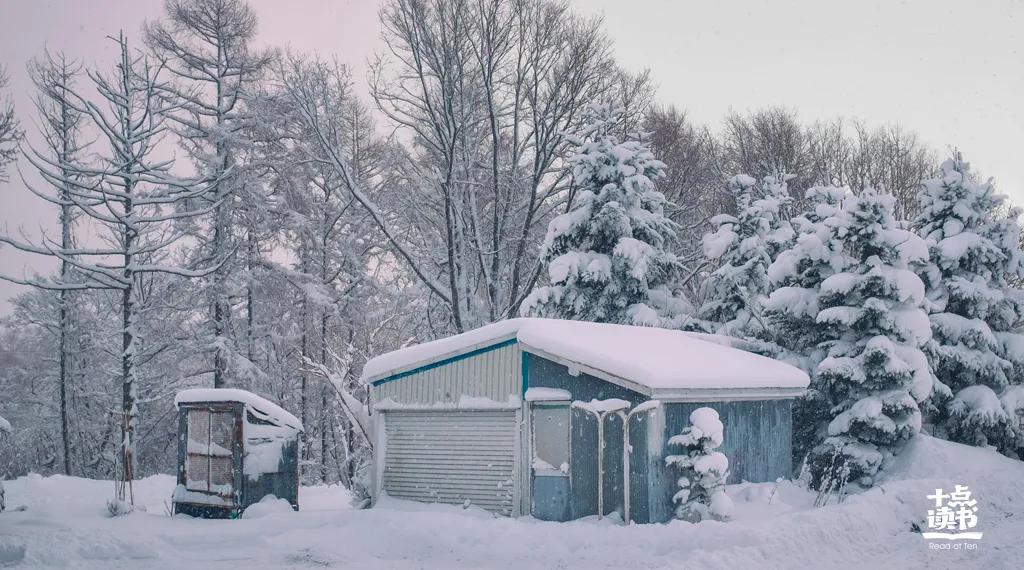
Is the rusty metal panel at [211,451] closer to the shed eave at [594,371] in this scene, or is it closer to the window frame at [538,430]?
the window frame at [538,430]

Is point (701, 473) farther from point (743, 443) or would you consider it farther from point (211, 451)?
point (211, 451)

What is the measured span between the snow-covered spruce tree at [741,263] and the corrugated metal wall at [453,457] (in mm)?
10482

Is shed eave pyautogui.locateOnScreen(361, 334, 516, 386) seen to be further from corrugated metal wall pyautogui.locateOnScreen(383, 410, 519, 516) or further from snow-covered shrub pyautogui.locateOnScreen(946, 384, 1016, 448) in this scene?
snow-covered shrub pyautogui.locateOnScreen(946, 384, 1016, 448)

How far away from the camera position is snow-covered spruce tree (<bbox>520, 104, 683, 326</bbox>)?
24.0 metres

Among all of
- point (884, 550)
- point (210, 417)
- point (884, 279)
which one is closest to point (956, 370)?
point (884, 279)

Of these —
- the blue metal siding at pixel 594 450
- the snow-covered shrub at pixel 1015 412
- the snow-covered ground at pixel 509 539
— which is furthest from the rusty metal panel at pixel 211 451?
the snow-covered shrub at pixel 1015 412

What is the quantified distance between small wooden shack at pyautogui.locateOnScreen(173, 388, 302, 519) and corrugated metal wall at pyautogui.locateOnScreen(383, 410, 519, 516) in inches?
83.4

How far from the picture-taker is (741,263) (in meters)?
25.5

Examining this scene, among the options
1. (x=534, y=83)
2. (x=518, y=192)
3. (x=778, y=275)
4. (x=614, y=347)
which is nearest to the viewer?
(x=614, y=347)

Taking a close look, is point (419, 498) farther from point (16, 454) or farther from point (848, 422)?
point (16, 454)

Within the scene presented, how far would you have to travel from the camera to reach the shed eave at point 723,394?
49.1 feet

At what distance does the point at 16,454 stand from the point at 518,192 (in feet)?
80.6

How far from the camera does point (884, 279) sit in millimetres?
19766

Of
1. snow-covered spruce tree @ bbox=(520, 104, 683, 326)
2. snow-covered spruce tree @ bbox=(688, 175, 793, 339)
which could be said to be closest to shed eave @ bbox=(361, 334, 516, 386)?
snow-covered spruce tree @ bbox=(520, 104, 683, 326)
